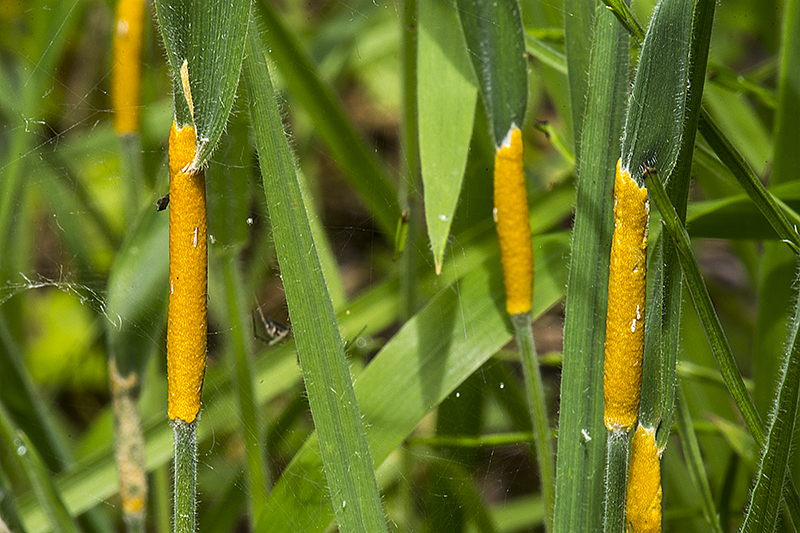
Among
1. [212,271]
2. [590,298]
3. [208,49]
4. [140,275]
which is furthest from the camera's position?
[212,271]

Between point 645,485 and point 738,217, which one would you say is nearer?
point 645,485

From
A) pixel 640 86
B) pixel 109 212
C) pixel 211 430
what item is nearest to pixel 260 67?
pixel 640 86

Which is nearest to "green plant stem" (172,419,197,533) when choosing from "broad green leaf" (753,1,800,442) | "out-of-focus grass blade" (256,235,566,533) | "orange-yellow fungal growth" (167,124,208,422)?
"orange-yellow fungal growth" (167,124,208,422)

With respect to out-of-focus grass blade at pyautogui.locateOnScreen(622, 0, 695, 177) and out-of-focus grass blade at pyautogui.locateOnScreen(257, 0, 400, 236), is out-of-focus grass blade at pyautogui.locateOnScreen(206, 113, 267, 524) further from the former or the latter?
out-of-focus grass blade at pyautogui.locateOnScreen(622, 0, 695, 177)

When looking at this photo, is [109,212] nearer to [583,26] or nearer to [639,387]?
[583,26]

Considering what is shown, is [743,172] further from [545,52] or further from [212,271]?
[212,271]

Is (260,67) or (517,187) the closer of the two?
(260,67)

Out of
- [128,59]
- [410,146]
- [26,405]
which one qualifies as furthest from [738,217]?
[26,405]
